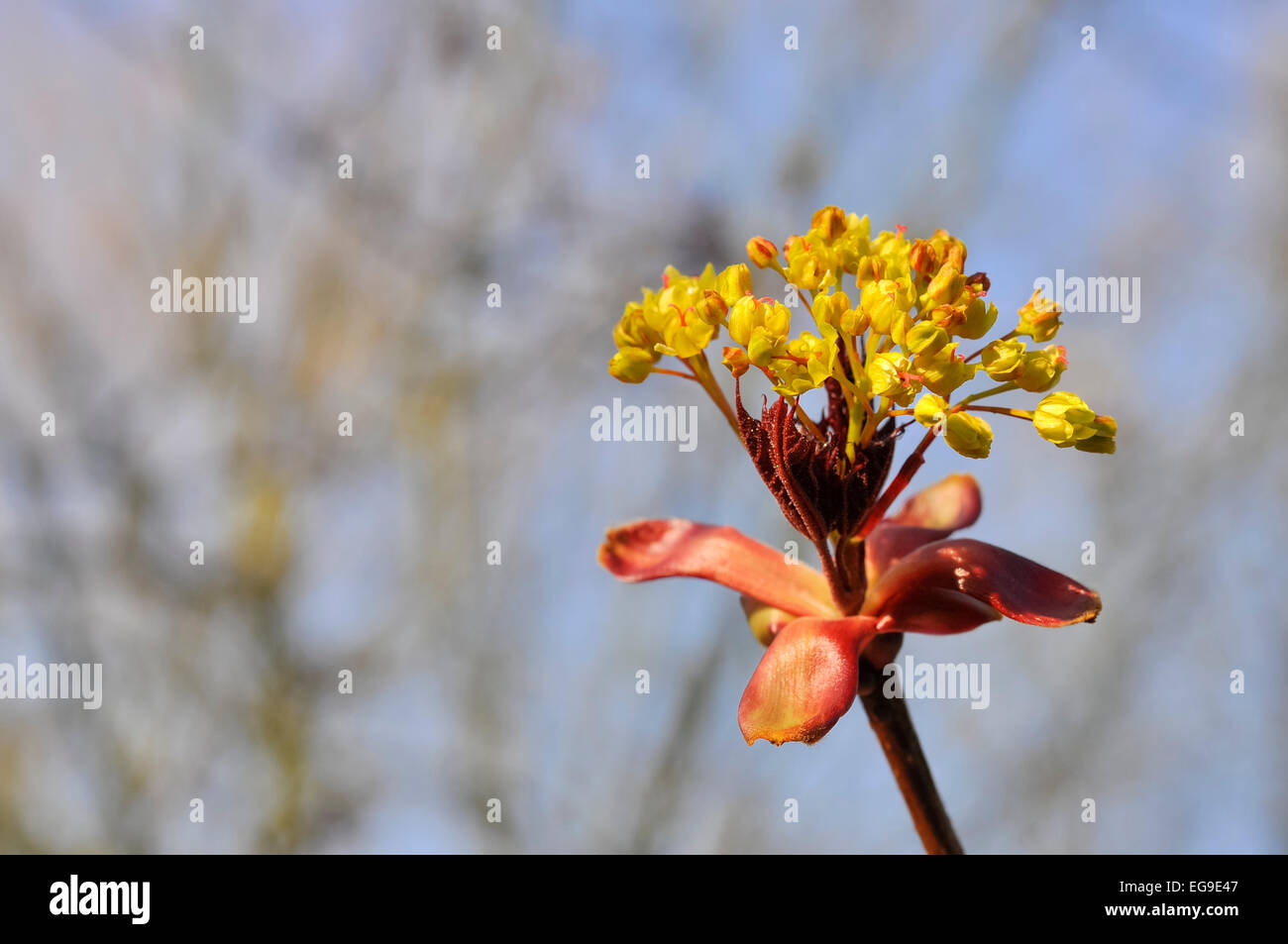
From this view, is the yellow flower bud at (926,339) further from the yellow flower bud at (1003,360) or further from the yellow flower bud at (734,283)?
the yellow flower bud at (734,283)

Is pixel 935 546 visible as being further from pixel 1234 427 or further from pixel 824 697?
pixel 1234 427

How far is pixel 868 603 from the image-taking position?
134cm

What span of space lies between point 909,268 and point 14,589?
5.50m

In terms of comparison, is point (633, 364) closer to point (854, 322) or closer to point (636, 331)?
point (636, 331)

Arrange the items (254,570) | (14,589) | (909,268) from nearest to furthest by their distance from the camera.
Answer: (909,268) → (14,589) → (254,570)

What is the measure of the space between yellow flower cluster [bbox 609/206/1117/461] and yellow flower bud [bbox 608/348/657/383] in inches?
1.0

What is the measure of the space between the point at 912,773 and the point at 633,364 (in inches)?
23.0

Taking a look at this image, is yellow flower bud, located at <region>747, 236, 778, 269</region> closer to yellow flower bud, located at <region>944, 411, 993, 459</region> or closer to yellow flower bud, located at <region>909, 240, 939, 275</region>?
yellow flower bud, located at <region>909, 240, 939, 275</region>

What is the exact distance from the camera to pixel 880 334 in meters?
1.21

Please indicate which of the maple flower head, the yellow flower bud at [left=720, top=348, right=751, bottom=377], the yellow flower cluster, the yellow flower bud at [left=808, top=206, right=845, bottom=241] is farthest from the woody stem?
the yellow flower bud at [left=808, top=206, right=845, bottom=241]

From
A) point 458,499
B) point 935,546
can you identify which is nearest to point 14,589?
point 458,499

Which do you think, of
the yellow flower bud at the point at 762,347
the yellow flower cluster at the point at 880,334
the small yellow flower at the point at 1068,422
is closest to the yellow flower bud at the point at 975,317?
the yellow flower cluster at the point at 880,334

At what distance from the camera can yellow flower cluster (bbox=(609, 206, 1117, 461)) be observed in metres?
1.18

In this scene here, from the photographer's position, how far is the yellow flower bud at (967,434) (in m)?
1.18
